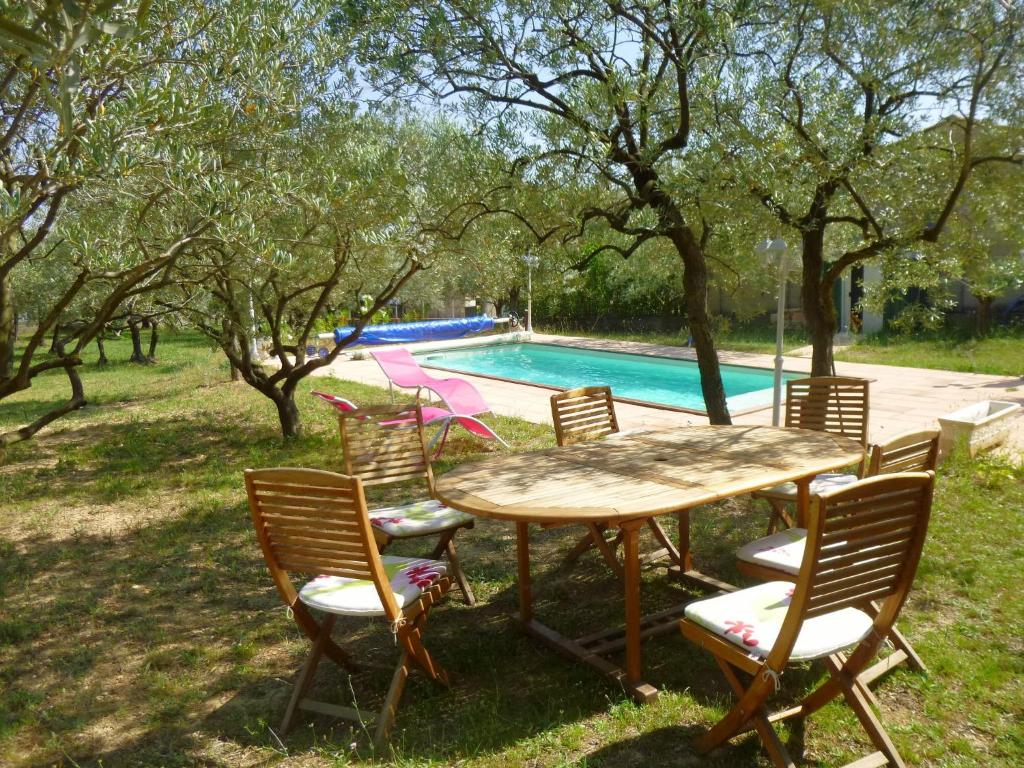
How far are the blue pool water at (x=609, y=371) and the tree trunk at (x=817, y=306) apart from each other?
11.7ft

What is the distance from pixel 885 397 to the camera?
995cm

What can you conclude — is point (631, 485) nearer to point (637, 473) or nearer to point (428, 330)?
point (637, 473)

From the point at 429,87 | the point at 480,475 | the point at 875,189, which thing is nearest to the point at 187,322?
the point at 429,87

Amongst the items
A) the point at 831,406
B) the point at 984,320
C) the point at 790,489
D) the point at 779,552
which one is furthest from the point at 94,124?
the point at 984,320

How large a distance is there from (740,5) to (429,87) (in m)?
2.27

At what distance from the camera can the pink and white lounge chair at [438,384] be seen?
8281 millimetres

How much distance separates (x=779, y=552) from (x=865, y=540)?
93 cm

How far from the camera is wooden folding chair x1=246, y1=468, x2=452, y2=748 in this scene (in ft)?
8.69

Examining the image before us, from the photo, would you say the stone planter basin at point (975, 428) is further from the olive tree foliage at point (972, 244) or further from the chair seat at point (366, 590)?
the chair seat at point (366, 590)

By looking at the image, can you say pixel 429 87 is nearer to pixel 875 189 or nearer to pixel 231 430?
pixel 875 189

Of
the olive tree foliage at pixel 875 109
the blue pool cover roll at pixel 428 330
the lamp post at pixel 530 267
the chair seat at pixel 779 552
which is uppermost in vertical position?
the olive tree foliage at pixel 875 109

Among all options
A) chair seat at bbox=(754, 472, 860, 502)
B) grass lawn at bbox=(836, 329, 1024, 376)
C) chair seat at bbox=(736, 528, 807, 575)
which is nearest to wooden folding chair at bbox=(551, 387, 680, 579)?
chair seat at bbox=(754, 472, 860, 502)

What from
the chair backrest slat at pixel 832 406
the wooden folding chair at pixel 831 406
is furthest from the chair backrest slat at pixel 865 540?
the chair backrest slat at pixel 832 406

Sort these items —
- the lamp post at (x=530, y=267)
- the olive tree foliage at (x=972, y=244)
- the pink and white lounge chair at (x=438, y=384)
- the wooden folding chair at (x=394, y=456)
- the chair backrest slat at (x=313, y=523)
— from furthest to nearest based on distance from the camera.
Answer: the pink and white lounge chair at (x=438, y=384), the lamp post at (x=530, y=267), the olive tree foliage at (x=972, y=244), the wooden folding chair at (x=394, y=456), the chair backrest slat at (x=313, y=523)
